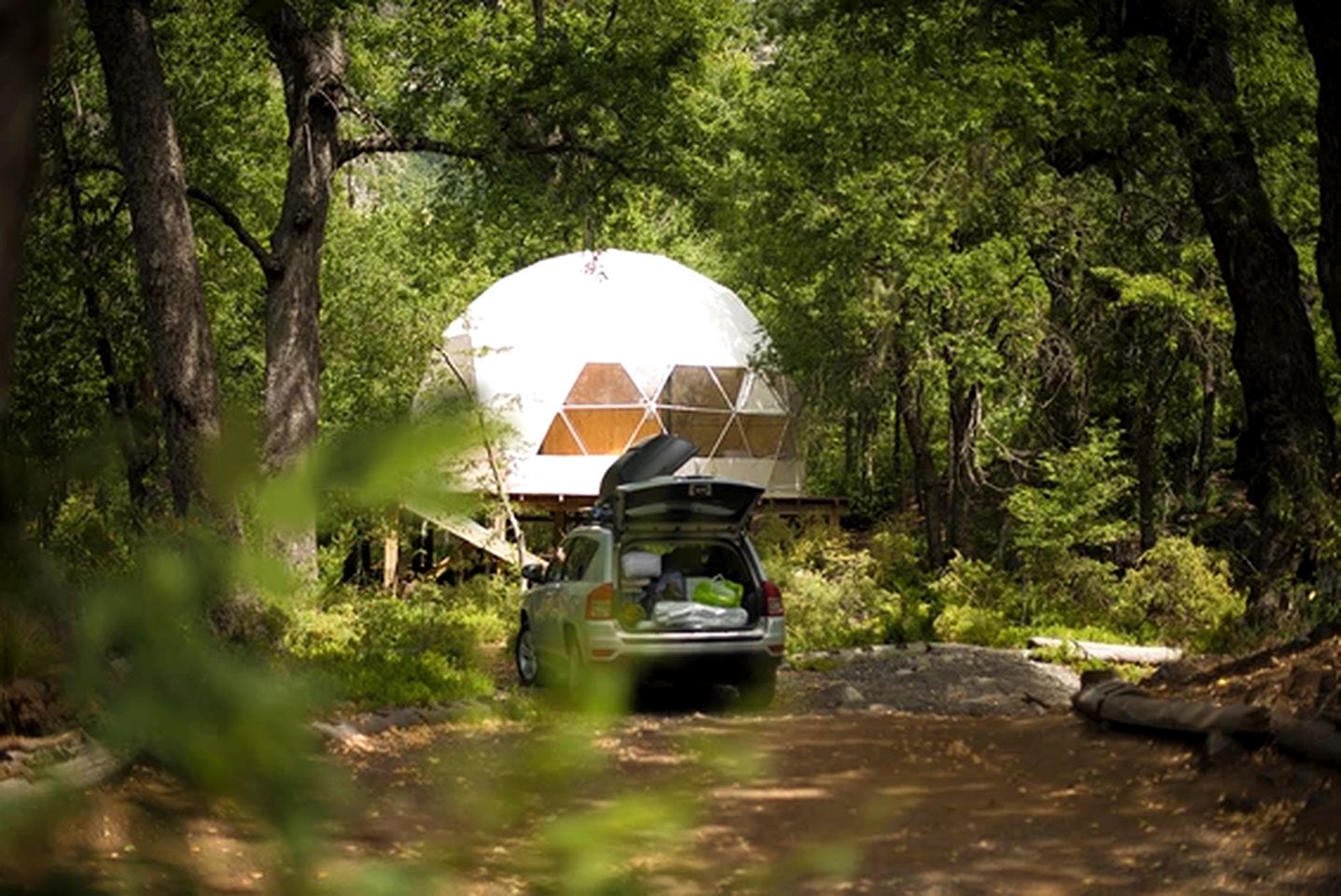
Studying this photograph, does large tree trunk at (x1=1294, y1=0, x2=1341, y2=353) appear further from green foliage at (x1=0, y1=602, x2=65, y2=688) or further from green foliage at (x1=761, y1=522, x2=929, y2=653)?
green foliage at (x1=761, y1=522, x2=929, y2=653)

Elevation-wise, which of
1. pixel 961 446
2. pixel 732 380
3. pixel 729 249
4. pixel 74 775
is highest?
pixel 729 249

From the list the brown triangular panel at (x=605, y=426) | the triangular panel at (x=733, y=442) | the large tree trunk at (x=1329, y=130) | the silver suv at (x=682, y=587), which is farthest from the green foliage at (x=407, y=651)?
the triangular panel at (x=733, y=442)

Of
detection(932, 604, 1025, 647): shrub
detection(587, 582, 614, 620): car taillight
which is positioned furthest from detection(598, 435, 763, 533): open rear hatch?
detection(932, 604, 1025, 647): shrub

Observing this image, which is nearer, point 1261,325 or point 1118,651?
point 1261,325

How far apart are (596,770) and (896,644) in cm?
1869

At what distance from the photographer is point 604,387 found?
3288cm

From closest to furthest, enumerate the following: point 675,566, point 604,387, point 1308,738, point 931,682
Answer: point 1308,738 < point 675,566 < point 931,682 < point 604,387

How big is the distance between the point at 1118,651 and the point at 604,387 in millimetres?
16278

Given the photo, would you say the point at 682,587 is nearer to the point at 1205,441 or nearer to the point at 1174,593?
the point at 1174,593

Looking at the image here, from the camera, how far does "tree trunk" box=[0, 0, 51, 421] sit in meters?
0.75

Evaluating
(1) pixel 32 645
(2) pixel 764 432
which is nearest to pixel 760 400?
(2) pixel 764 432

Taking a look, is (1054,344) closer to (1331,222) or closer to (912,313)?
(912,313)

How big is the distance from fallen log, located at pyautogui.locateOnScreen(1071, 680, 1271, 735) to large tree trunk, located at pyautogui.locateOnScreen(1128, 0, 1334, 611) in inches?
95.8

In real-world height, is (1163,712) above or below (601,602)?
below
